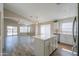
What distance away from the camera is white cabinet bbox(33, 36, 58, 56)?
1.51 meters

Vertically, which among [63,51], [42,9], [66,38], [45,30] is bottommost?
[63,51]

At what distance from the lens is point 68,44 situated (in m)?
1.49

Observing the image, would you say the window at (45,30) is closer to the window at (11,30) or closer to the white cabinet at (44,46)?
the white cabinet at (44,46)

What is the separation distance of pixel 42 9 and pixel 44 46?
66 centimetres

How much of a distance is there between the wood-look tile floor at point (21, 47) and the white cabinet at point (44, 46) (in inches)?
3.0

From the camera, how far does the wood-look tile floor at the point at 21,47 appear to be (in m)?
1.44

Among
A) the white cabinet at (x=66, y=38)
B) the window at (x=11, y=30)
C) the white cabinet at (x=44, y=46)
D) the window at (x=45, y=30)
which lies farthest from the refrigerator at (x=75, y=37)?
the window at (x=11, y=30)

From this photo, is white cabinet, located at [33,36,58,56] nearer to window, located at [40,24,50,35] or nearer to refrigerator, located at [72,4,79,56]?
window, located at [40,24,50,35]

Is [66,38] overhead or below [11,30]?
below

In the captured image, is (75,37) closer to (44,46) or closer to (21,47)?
(44,46)

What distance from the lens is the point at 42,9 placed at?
1.48 meters

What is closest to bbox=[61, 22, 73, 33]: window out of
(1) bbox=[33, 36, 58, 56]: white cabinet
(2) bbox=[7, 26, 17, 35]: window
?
(1) bbox=[33, 36, 58, 56]: white cabinet

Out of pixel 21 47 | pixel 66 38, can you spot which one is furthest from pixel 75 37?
pixel 21 47

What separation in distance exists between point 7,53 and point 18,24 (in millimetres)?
528
